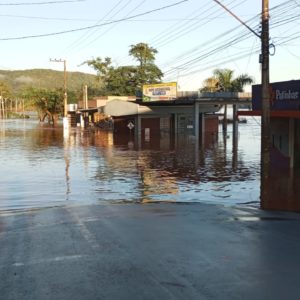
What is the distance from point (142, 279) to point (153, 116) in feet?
197

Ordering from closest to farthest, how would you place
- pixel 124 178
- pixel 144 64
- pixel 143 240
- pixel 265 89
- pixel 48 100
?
pixel 143 240, pixel 265 89, pixel 124 178, pixel 144 64, pixel 48 100

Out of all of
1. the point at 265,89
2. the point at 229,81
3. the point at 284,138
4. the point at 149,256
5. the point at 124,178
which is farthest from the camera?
the point at 229,81

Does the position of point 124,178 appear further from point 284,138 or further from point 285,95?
point 284,138

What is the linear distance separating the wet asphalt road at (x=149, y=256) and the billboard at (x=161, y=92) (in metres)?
45.8

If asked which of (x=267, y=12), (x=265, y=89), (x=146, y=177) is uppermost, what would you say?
(x=267, y=12)

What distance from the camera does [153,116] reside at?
218 ft

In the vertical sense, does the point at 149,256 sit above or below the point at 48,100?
below

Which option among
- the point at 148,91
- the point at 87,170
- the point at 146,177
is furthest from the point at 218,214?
the point at 148,91

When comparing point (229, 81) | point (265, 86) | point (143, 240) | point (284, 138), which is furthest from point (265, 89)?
point (229, 81)

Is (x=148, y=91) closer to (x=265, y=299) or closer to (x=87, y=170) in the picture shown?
(x=87, y=170)

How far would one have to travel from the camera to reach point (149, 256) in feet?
26.9

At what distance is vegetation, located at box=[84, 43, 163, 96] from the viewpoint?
98.6 m

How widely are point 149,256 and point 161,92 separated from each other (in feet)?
168

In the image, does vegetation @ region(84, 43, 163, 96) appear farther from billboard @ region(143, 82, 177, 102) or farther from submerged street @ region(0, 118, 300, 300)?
submerged street @ region(0, 118, 300, 300)
